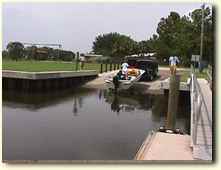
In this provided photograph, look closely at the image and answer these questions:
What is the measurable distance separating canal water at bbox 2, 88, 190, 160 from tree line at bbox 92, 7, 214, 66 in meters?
0.92

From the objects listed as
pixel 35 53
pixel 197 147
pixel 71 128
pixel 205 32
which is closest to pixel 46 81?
pixel 71 128

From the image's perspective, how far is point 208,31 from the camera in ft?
8.63

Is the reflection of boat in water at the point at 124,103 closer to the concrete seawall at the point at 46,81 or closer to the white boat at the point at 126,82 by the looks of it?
the white boat at the point at 126,82

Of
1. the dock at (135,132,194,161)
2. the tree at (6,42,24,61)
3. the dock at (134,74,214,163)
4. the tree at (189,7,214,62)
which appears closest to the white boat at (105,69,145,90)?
the dock at (135,132,194,161)

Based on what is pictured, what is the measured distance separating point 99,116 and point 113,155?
1714mm

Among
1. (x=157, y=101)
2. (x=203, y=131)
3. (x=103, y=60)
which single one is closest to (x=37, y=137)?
(x=103, y=60)

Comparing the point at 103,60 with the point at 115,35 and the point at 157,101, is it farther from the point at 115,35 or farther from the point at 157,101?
the point at 157,101

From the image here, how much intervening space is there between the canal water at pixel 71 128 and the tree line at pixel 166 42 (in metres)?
0.92

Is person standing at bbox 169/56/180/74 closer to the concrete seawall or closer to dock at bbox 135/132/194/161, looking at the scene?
dock at bbox 135/132/194/161

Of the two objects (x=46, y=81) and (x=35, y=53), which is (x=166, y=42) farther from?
(x=46, y=81)

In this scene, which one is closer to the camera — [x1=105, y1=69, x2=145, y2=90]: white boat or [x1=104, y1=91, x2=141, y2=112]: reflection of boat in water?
[x1=104, y1=91, x2=141, y2=112]: reflection of boat in water

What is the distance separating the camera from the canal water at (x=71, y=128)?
122 inches

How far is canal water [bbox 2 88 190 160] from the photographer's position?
3.11 meters

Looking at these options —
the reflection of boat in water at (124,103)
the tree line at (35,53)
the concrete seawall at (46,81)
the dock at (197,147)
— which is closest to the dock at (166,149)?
the dock at (197,147)
